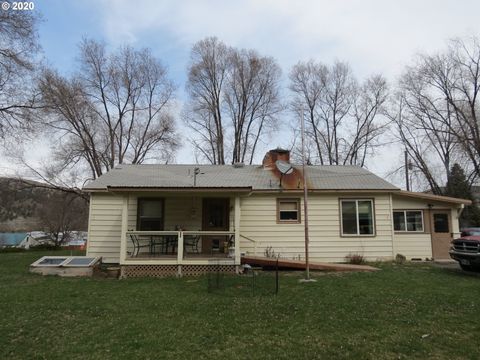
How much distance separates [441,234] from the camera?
1412 centimetres

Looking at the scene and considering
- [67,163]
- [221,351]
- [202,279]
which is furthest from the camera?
[67,163]

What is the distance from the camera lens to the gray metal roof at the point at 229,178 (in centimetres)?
1305

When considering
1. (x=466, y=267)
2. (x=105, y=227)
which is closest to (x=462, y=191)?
(x=466, y=267)

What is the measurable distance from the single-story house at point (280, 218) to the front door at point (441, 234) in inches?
1.4

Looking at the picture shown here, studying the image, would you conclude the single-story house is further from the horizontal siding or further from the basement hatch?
the basement hatch

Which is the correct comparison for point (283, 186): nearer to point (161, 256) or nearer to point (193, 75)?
point (161, 256)

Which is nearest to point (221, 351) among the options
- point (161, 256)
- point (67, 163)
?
point (161, 256)

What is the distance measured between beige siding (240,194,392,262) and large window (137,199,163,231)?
3018 mm

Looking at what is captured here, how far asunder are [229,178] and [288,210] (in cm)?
280

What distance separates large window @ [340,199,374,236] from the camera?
43.3ft

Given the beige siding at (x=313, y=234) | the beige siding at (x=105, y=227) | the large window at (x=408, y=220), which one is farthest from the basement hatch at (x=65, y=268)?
the large window at (x=408, y=220)

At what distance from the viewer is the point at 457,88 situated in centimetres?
2491

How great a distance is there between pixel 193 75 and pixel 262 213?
19.4m

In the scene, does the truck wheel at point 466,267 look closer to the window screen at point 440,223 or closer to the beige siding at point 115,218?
the window screen at point 440,223
